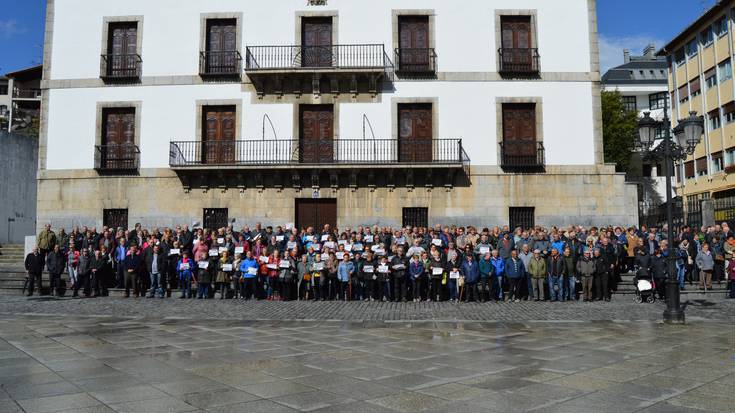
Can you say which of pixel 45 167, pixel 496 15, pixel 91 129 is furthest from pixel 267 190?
pixel 496 15

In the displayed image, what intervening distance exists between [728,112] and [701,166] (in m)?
4.98

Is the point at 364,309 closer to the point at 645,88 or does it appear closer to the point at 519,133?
the point at 519,133

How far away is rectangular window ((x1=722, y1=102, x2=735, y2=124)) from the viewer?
36294 mm

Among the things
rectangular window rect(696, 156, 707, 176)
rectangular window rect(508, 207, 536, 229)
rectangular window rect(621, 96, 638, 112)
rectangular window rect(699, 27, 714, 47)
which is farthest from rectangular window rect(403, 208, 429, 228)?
rectangular window rect(621, 96, 638, 112)

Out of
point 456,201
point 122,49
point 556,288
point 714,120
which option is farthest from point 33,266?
point 714,120

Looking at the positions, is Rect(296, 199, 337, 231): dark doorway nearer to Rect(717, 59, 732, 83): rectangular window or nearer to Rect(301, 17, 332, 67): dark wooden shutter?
Rect(301, 17, 332, 67): dark wooden shutter

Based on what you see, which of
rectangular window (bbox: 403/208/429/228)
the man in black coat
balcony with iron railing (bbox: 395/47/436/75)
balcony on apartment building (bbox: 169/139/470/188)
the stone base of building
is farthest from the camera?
balcony with iron railing (bbox: 395/47/436/75)

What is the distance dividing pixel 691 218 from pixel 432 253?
Answer: 14.0 meters

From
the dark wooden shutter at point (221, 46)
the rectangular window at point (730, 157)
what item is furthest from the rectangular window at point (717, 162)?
the dark wooden shutter at point (221, 46)

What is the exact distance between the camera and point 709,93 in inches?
1532

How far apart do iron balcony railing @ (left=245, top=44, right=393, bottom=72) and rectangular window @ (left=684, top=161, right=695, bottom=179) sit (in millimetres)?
32257

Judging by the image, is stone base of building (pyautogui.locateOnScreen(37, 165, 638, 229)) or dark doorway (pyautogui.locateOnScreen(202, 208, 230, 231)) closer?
stone base of building (pyautogui.locateOnScreen(37, 165, 638, 229))

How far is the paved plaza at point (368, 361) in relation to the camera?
18.0 ft

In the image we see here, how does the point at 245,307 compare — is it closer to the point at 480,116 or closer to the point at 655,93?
the point at 480,116
